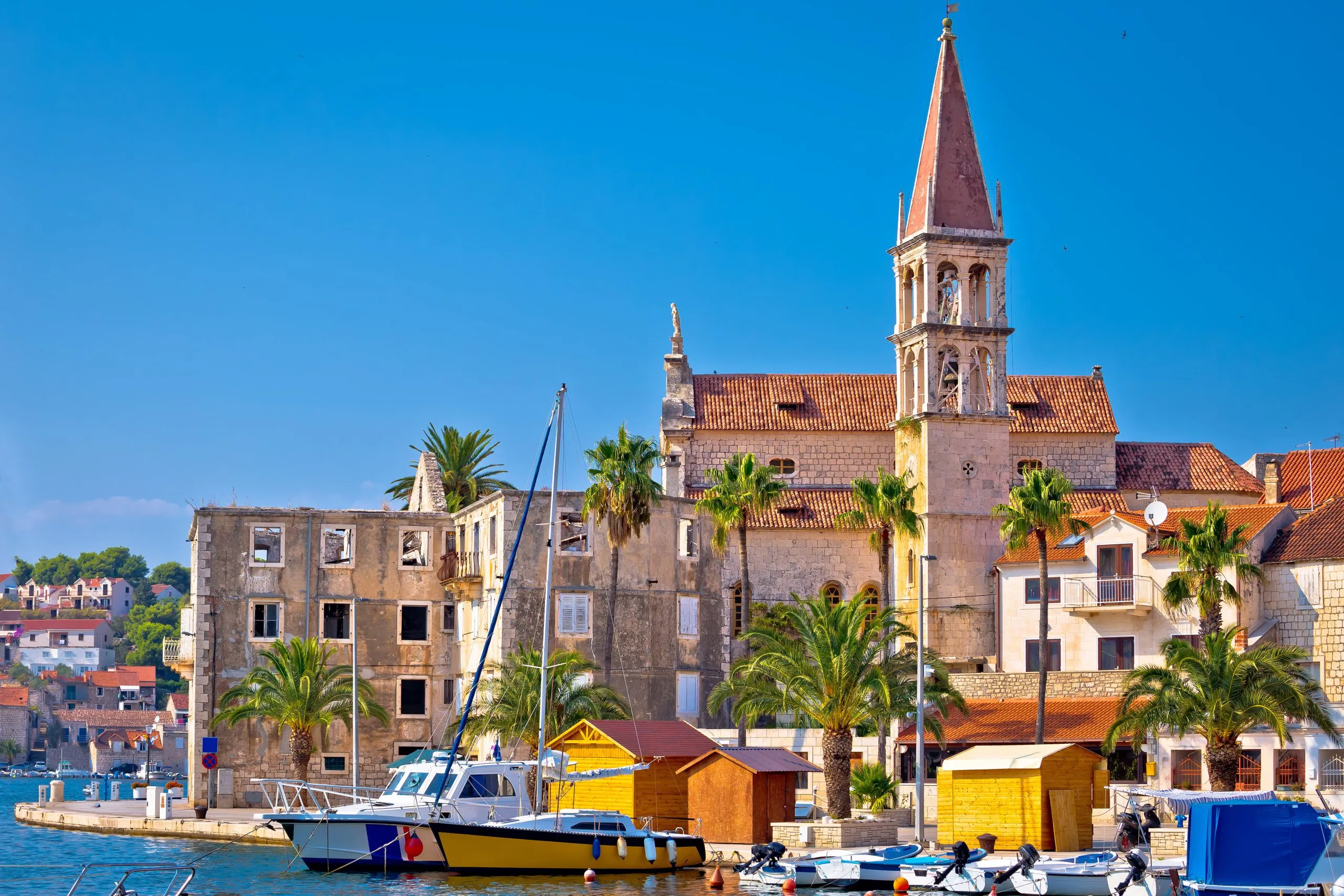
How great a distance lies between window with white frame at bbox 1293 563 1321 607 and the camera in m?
61.3

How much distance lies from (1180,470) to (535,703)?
127 feet

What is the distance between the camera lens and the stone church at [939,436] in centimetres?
7494

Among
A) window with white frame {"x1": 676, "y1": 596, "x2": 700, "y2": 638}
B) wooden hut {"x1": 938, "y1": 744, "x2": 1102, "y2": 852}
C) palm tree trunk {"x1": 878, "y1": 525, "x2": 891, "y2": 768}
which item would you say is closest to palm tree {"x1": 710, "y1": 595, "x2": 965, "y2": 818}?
wooden hut {"x1": 938, "y1": 744, "x2": 1102, "y2": 852}

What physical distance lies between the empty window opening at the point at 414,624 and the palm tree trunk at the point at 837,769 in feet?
66.5

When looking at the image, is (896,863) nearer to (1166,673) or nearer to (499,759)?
(1166,673)

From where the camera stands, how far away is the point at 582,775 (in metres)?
45.9

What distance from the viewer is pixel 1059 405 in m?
81.8

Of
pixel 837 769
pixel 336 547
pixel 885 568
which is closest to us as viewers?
pixel 837 769

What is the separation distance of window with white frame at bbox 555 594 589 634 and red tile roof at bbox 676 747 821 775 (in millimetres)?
13399

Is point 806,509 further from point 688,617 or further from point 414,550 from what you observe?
point 414,550

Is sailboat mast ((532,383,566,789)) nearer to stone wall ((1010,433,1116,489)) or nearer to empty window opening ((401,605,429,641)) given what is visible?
empty window opening ((401,605,429,641))

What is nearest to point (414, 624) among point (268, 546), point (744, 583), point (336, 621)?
point (336, 621)

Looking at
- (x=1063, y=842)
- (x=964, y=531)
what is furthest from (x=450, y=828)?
(x=964, y=531)

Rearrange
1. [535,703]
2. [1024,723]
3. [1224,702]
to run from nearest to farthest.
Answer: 1. [1224,702]
2. [535,703]
3. [1024,723]
